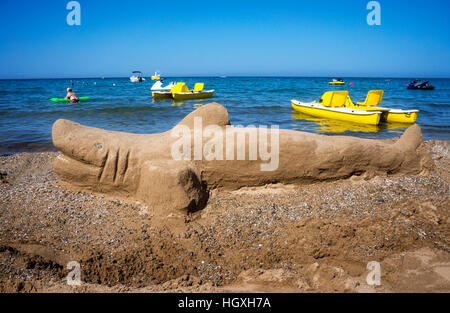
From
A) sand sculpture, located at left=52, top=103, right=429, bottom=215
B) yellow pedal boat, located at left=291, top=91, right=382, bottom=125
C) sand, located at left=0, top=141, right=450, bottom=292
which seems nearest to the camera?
sand, located at left=0, top=141, right=450, bottom=292

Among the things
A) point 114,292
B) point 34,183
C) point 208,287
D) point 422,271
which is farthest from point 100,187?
point 422,271

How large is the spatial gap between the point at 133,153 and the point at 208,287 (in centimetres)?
202

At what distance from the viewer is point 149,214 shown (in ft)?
11.5

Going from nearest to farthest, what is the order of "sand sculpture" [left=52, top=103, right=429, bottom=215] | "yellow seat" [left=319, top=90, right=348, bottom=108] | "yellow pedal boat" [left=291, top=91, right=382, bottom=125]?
"sand sculpture" [left=52, top=103, right=429, bottom=215] → "yellow pedal boat" [left=291, top=91, right=382, bottom=125] → "yellow seat" [left=319, top=90, right=348, bottom=108]

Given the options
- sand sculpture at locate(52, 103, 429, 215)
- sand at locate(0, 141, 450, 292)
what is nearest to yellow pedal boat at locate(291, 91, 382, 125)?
sand at locate(0, 141, 450, 292)

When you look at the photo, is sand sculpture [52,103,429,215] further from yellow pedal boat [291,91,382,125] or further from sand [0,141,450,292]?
yellow pedal boat [291,91,382,125]

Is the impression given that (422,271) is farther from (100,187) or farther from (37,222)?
(37,222)

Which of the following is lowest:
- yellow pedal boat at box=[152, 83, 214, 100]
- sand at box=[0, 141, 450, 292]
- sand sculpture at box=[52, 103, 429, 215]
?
sand at box=[0, 141, 450, 292]

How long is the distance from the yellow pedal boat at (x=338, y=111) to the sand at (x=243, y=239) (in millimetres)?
6695

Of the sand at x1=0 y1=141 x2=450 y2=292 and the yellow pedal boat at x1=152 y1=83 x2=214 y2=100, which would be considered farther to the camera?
the yellow pedal boat at x1=152 y1=83 x2=214 y2=100

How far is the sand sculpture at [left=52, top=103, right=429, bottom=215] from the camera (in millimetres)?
3703

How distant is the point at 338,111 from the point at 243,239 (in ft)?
30.5

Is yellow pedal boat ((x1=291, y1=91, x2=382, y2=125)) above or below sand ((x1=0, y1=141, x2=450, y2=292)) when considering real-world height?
above

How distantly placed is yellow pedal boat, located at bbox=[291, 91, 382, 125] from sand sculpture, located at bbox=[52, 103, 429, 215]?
7108mm
